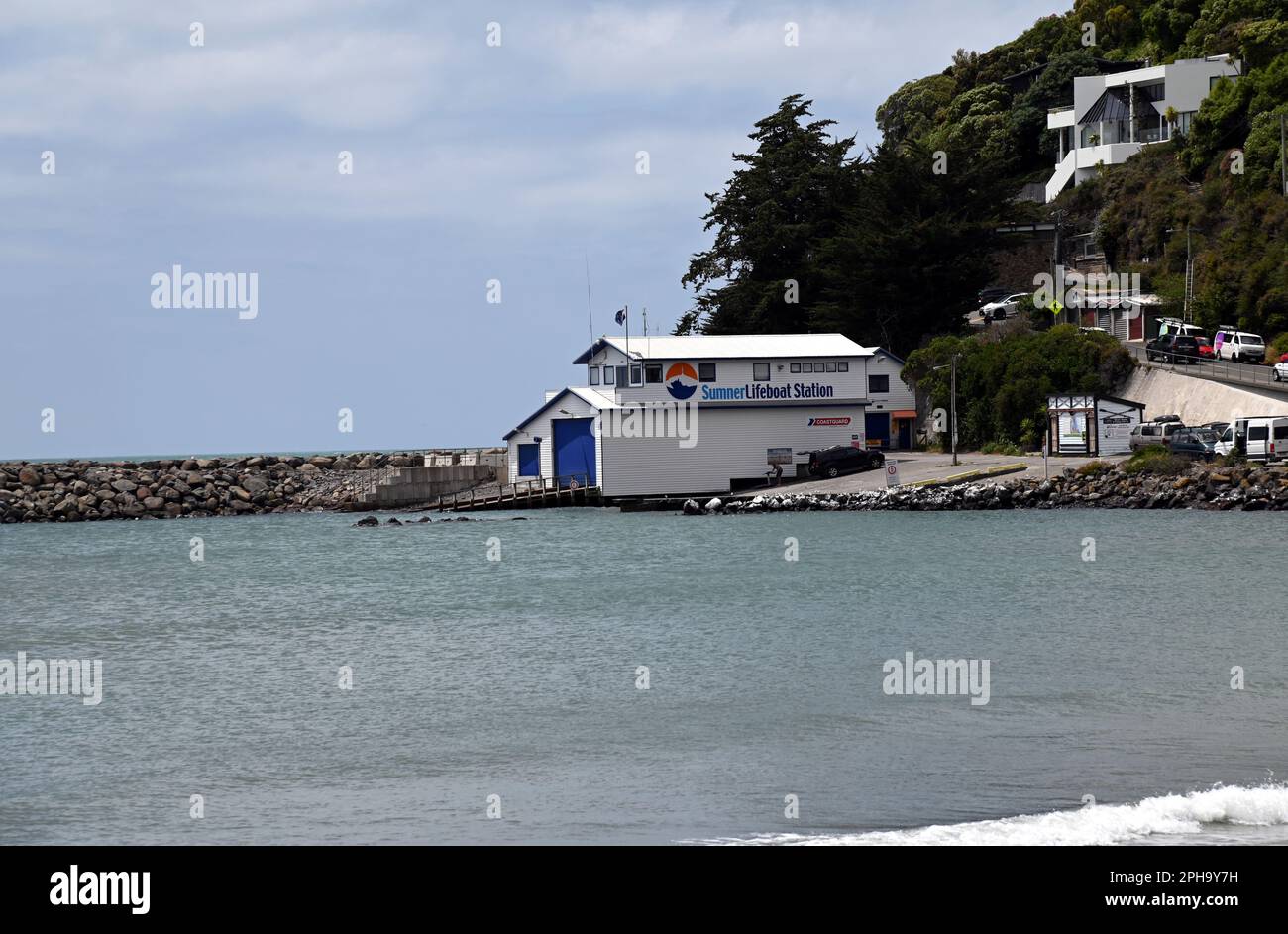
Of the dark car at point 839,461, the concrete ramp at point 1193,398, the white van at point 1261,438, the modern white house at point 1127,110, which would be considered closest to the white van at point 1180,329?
the concrete ramp at point 1193,398

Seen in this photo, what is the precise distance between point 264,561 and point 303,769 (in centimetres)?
3409

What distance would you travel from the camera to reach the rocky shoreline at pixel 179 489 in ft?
260

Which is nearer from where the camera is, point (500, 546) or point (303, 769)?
point (303, 769)

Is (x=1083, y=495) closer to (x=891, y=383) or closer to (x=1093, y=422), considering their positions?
(x=1093, y=422)

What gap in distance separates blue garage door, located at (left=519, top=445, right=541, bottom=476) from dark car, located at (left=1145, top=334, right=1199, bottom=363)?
1116 inches

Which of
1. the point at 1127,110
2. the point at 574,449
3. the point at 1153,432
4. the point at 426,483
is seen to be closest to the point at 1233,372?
the point at 1153,432

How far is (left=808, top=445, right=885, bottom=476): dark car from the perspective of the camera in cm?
6253

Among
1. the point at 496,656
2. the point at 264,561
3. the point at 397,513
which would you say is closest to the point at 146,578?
the point at 264,561

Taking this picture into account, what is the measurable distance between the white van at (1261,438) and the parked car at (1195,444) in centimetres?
63

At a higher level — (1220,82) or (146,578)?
(1220,82)

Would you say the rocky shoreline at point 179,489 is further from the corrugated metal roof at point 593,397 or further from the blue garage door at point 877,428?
the blue garage door at point 877,428

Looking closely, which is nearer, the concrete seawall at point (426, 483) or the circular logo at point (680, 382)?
the circular logo at point (680, 382)

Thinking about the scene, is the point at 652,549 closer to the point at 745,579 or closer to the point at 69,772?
the point at 745,579
